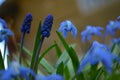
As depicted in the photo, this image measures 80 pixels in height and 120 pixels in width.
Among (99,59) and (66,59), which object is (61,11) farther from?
(99,59)

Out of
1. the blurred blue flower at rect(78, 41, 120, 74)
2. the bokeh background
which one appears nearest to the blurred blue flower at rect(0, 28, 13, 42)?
the blurred blue flower at rect(78, 41, 120, 74)

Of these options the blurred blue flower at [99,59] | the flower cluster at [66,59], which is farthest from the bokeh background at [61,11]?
the blurred blue flower at [99,59]

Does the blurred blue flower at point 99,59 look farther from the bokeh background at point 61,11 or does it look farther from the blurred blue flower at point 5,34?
the bokeh background at point 61,11

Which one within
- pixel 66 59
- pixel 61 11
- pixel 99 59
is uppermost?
pixel 61 11

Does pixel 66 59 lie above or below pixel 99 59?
above

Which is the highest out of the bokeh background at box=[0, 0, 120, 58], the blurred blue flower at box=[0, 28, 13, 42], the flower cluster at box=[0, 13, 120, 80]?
the bokeh background at box=[0, 0, 120, 58]

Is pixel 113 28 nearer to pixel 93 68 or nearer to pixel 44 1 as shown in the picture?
pixel 93 68

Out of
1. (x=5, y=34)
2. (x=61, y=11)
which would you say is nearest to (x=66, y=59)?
(x=5, y=34)

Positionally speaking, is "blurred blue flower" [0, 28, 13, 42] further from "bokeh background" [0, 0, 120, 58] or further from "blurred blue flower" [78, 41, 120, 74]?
"bokeh background" [0, 0, 120, 58]
